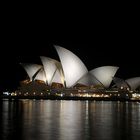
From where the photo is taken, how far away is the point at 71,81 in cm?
8312

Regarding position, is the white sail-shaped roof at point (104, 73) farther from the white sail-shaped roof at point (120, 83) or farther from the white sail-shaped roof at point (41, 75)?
the white sail-shaped roof at point (41, 75)

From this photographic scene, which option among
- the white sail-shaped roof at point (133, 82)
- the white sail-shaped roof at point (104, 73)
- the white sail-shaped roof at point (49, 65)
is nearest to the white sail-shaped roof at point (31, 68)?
the white sail-shaped roof at point (49, 65)

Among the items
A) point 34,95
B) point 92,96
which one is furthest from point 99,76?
point 34,95

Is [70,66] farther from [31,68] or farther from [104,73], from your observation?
[31,68]

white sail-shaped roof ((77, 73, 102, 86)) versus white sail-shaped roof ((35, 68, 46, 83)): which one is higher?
white sail-shaped roof ((35, 68, 46, 83))

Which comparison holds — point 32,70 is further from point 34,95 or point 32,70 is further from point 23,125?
point 23,125

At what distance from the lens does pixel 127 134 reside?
923 inches

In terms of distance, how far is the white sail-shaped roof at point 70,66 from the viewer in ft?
242

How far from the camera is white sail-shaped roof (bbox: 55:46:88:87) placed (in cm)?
7375

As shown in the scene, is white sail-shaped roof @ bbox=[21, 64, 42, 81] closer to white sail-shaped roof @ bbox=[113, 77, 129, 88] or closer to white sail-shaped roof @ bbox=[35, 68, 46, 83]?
white sail-shaped roof @ bbox=[35, 68, 46, 83]

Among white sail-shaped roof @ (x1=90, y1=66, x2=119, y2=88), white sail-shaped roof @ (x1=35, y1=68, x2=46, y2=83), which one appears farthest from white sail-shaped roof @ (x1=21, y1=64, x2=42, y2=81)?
white sail-shaped roof @ (x1=90, y1=66, x2=119, y2=88)

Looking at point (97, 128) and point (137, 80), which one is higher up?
point (137, 80)

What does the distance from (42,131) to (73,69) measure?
Answer: 53.4m

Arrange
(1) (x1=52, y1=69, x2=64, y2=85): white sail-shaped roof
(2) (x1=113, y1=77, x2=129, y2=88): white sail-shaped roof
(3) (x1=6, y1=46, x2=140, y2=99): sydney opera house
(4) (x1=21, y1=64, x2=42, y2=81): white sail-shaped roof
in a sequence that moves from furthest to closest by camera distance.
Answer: (2) (x1=113, y1=77, x2=129, y2=88): white sail-shaped roof
(4) (x1=21, y1=64, x2=42, y2=81): white sail-shaped roof
(1) (x1=52, y1=69, x2=64, y2=85): white sail-shaped roof
(3) (x1=6, y1=46, x2=140, y2=99): sydney opera house
